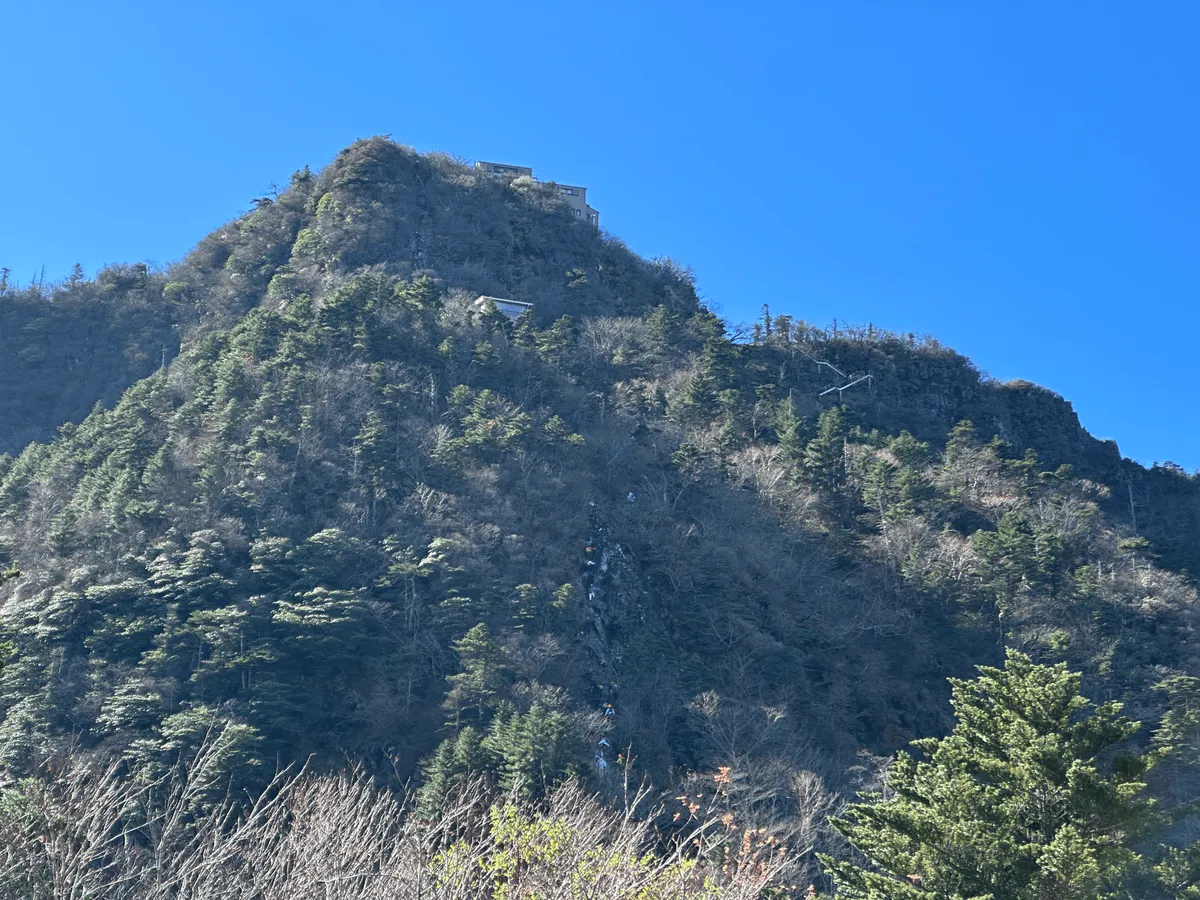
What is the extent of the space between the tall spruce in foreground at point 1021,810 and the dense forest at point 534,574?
520 mm

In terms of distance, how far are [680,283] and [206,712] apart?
40.6m

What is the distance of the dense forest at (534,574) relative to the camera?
27141 millimetres

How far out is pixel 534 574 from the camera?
35688mm

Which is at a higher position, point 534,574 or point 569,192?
point 569,192

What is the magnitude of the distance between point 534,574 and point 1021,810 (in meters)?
24.1

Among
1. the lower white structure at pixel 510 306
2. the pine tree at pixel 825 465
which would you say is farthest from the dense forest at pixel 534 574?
the lower white structure at pixel 510 306

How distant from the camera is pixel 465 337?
47.3m

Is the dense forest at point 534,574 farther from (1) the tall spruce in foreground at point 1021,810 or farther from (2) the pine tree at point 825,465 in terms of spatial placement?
(1) the tall spruce in foreground at point 1021,810

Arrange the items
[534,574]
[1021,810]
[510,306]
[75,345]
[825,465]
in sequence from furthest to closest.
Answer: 1. [75,345]
2. [510,306]
3. [825,465]
4. [534,574]
5. [1021,810]

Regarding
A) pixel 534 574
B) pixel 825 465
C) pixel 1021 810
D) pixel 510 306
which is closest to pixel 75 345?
pixel 510 306

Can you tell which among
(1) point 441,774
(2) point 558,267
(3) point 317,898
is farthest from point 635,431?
(3) point 317,898

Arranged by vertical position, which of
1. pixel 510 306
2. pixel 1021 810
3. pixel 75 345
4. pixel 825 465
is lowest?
pixel 1021 810

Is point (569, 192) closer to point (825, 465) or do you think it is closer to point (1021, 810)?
point (825, 465)

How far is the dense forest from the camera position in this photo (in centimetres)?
2714
